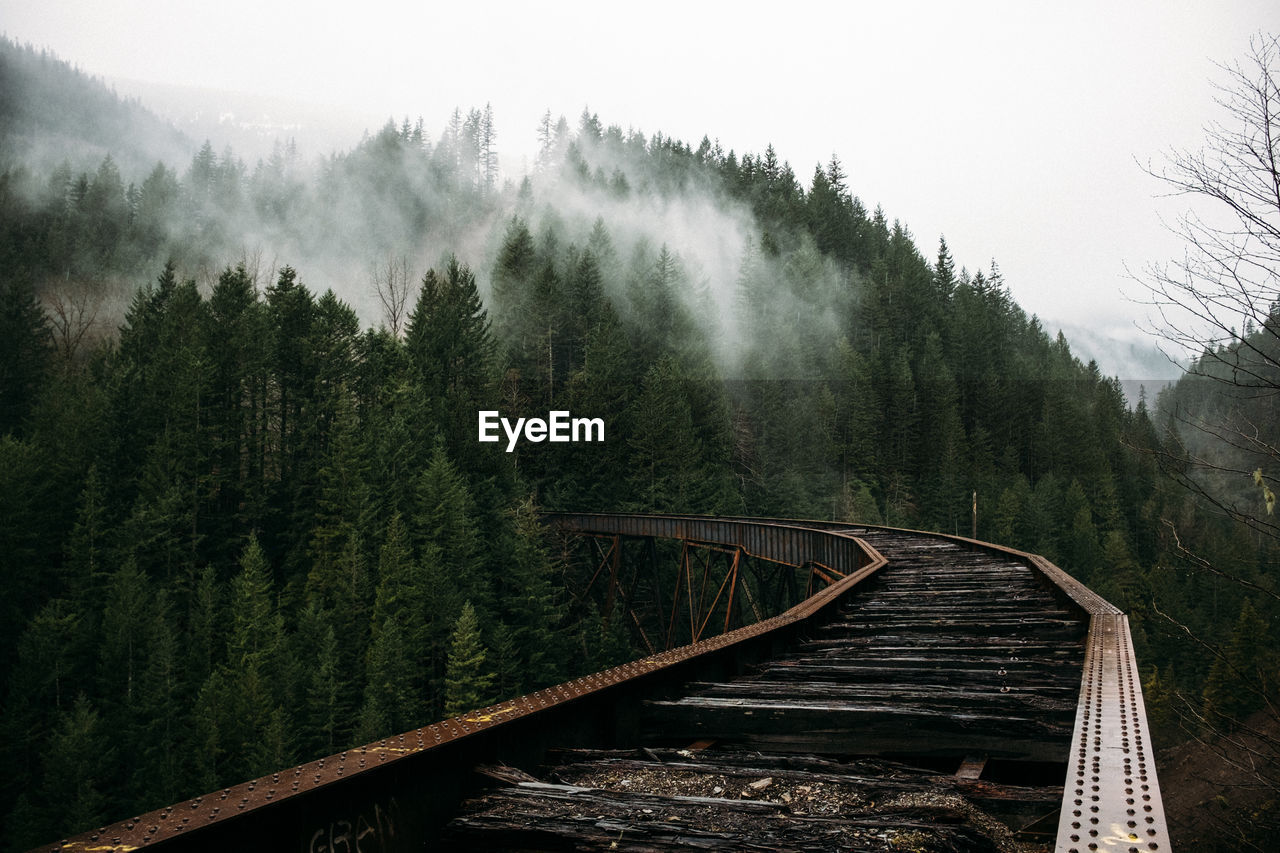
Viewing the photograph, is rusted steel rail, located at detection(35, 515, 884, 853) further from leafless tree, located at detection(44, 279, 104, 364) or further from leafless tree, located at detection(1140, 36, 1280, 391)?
leafless tree, located at detection(44, 279, 104, 364)

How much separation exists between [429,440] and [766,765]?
3809 cm

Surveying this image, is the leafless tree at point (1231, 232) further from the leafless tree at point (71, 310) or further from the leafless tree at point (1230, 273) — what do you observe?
the leafless tree at point (71, 310)

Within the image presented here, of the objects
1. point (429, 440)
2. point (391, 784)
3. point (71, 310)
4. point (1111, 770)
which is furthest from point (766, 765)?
point (71, 310)

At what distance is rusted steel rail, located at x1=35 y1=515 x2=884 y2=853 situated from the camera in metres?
1.77

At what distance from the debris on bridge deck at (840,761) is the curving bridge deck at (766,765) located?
0.4 inches

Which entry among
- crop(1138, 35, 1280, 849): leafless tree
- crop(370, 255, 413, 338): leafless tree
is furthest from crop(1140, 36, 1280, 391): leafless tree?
crop(370, 255, 413, 338): leafless tree

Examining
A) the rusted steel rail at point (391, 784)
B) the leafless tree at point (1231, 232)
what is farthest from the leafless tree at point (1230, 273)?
the rusted steel rail at point (391, 784)

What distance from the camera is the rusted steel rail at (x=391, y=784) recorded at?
5.80 feet

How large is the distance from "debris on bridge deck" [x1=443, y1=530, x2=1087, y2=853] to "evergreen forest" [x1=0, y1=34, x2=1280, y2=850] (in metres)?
2.85

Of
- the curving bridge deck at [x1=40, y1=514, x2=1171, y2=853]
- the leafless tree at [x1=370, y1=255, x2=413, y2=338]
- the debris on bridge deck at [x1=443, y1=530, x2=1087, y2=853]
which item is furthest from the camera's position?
the leafless tree at [x1=370, y1=255, x2=413, y2=338]

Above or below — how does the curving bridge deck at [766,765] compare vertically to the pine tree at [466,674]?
above

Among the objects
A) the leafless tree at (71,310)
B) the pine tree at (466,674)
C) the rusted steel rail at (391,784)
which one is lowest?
the pine tree at (466,674)

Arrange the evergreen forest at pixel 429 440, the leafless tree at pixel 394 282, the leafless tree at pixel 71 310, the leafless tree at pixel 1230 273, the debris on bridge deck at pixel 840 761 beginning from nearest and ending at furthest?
the debris on bridge deck at pixel 840 761 < the leafless tree at pixel 1230 273 < the evergreen forest at pixel 429 440 < the leafless tree at pixel 71 310 < the leafless tree at pixel 394 282

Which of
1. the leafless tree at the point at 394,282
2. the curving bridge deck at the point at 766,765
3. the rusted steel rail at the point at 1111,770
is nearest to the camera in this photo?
the rusted steel rail at the point at 1111,770
